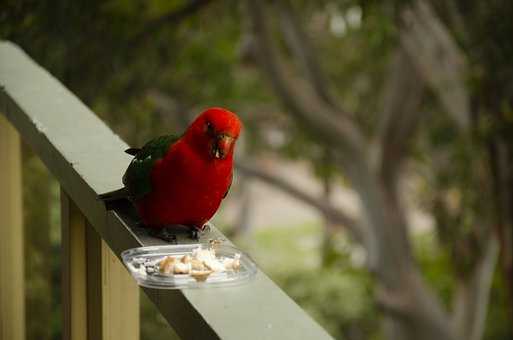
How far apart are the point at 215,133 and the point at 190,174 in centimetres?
10

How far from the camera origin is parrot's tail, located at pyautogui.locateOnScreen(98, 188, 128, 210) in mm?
1515

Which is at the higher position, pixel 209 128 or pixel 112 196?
pixel 209 128

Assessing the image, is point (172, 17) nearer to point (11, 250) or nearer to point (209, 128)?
point (11, 250)

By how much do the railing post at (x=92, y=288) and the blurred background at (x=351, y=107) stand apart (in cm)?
72

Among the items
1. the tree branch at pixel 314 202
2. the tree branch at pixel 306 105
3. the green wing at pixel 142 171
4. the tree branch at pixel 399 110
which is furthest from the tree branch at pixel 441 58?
Answer: the green wing at pixel 142 171

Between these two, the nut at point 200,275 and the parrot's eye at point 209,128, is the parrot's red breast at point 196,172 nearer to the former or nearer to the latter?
the parrot's eye at point 209,128

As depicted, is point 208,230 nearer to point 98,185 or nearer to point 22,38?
point 98,185

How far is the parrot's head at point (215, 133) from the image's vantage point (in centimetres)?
159

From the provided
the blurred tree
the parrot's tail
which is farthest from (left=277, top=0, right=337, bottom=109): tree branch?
the parrot's tail

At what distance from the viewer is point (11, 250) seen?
2156mm

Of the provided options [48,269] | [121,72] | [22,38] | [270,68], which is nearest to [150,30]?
[121,72]

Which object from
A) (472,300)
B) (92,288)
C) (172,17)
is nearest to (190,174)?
(92,288)

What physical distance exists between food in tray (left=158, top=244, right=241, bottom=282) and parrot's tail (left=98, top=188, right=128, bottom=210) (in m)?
0.30

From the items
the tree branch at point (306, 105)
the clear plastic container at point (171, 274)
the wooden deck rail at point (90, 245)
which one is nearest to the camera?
the wooden deck rail at point (90, 245)
